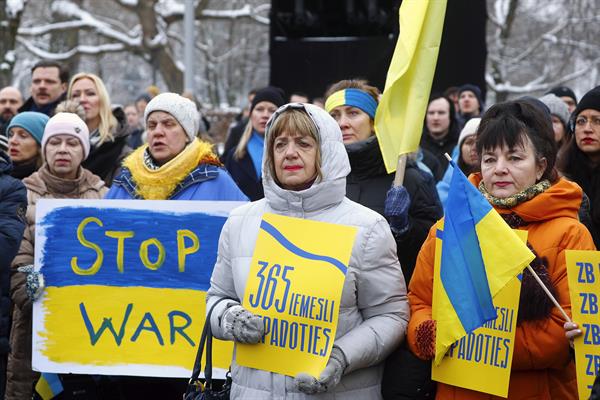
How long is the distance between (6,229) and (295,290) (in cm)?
178

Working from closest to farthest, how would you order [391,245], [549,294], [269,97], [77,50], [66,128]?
[549,294], [391,245], [66,128], [269,97], [77,50]

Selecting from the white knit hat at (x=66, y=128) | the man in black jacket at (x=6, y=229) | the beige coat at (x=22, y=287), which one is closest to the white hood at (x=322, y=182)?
the man in black jacket at (x=6, y=229)

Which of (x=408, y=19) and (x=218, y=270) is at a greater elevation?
(x=408, y=19)

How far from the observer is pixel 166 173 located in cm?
564

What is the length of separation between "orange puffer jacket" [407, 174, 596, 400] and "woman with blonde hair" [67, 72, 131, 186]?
357cm

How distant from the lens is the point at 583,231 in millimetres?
4066

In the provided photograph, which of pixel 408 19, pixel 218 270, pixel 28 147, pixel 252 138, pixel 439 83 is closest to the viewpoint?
pixel 218 270

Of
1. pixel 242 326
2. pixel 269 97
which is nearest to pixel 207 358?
pixel 242 326

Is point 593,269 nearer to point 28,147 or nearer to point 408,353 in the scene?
point 408,353

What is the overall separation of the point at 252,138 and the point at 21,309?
2.93 m

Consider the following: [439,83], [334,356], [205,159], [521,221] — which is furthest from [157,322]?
[439,83]

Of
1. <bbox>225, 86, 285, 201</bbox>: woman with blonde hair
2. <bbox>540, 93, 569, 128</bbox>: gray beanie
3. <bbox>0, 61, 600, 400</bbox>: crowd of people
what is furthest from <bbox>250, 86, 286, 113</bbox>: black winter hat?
<bbox>0, 61, 600, 400</bbox>: crowd of people

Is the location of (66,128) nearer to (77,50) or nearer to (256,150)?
(256,150)

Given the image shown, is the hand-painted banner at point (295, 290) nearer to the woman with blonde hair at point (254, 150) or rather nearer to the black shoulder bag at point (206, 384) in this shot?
the black shoulder bag at point (206, 384)
